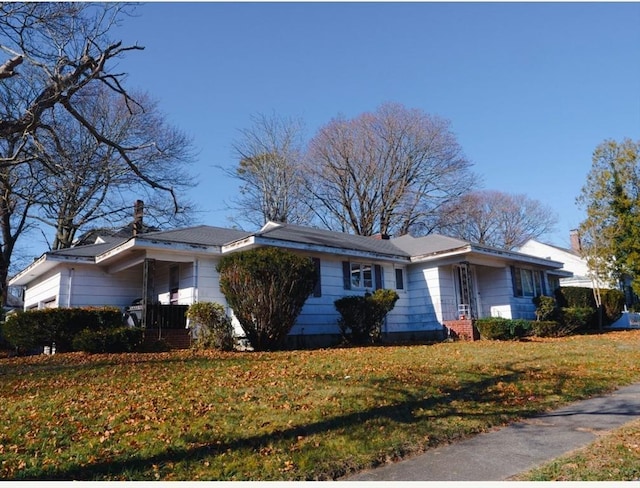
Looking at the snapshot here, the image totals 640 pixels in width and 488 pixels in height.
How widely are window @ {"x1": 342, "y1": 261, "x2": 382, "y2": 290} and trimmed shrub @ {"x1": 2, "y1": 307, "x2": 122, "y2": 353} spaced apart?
328 inches

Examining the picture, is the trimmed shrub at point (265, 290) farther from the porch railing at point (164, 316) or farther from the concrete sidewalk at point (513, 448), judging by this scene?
the concrete sidewalk at point (513, 448)

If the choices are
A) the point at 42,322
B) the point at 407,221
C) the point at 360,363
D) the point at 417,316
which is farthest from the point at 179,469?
the point at 407,221

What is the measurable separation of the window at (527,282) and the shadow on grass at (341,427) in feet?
45.1

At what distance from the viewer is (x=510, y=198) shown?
153ft

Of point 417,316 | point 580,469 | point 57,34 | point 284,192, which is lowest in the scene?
point 580,469

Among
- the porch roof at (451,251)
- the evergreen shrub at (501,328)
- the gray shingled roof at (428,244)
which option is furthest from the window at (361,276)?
the evergreen shrub at (501,328)

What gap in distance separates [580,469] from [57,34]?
11.4 meters

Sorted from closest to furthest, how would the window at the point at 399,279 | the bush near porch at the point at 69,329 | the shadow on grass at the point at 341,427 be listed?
the shadow on grass at the point at 341,427 → the bush near porch at the point at 69,329 → the window at the point at 399,279

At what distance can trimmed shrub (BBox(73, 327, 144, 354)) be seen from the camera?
41.0ft

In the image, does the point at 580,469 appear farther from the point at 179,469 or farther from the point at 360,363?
the point at 360,363

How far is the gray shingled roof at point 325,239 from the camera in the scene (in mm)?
17420

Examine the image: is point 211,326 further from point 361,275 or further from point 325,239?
point 361,275

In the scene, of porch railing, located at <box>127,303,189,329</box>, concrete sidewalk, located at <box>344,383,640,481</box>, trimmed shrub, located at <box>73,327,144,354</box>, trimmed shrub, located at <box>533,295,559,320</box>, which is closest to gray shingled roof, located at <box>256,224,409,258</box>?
porch railing, located at <box>127,303,189,329</box>

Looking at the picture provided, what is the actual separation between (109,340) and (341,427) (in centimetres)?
891
